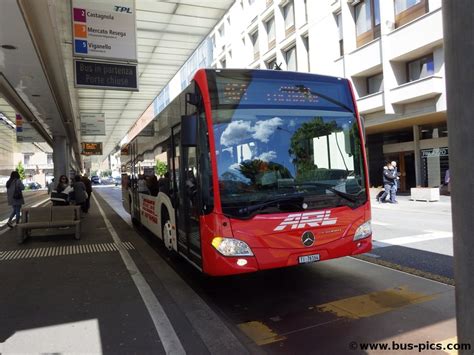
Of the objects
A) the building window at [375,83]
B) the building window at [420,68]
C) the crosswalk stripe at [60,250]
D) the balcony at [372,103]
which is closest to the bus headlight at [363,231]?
the crosswalk stripe at [60,250]

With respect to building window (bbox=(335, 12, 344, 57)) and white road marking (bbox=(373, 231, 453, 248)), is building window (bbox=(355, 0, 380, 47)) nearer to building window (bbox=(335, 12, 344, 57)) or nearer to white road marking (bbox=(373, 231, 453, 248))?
building window (bbox=(335, 12, 344, 57))

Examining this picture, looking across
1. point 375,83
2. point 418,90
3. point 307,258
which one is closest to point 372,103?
point 375,83

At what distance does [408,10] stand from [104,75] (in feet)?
49.9

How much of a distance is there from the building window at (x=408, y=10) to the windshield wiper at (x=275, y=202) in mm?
16988

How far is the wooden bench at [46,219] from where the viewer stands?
1013cm

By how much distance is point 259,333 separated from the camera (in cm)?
429

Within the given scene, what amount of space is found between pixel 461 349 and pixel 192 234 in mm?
3879

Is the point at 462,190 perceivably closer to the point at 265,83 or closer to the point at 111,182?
the point at 265,83

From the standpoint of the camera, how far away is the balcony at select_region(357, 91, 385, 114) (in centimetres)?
2145

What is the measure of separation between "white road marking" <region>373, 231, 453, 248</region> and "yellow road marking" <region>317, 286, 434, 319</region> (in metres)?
3.20

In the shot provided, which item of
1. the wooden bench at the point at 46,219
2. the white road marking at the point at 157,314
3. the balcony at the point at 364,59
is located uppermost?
the balcony at the point at 364,59

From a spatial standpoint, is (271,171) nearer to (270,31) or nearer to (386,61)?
(386,61)

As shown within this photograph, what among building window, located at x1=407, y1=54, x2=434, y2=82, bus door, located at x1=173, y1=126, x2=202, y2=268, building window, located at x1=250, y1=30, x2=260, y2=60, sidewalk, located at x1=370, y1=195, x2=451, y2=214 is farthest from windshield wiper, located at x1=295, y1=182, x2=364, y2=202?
building window, located at x1=250, y1=30, x2=260, y2=60

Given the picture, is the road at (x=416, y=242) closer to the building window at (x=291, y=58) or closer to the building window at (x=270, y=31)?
the building window at (x=291, y=58)
